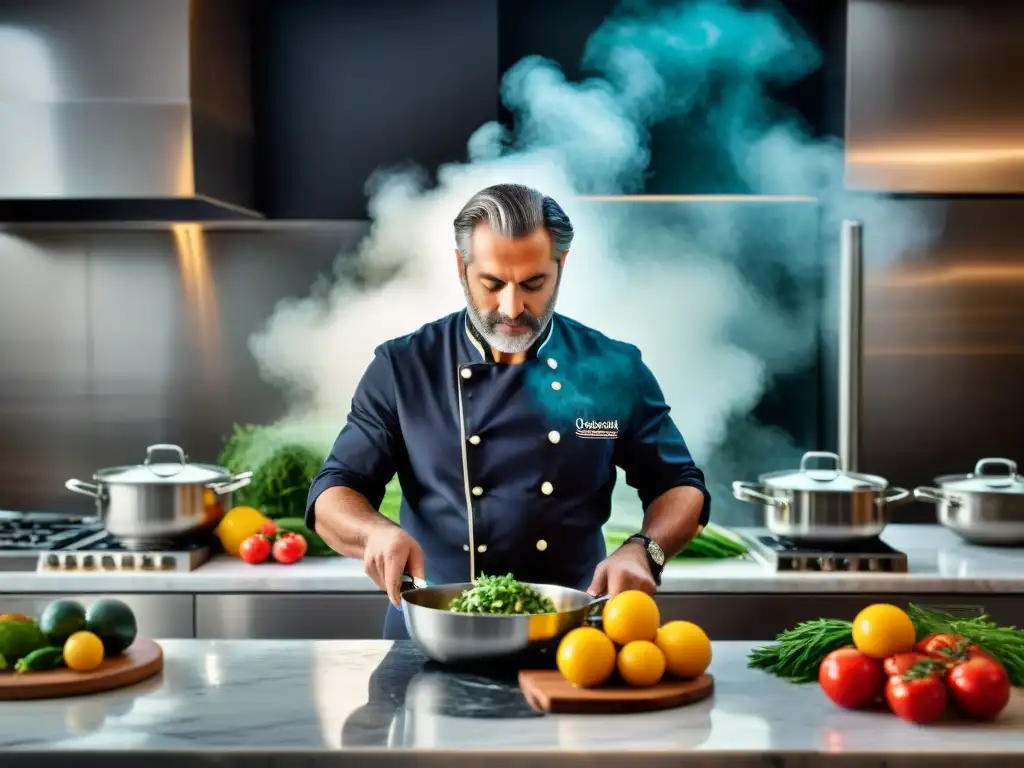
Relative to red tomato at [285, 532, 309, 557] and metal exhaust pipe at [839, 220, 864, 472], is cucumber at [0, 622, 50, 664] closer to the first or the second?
red tomato at [285, 532, 309, 557]

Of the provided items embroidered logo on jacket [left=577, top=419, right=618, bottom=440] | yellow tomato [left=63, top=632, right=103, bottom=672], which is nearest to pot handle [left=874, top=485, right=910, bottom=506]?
embroidered logo on jacket [left=577, top=419, right=618, bottom=440]

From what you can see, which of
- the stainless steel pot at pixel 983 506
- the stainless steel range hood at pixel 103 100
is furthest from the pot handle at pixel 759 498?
the stainless steel range hood at pixel 103 100

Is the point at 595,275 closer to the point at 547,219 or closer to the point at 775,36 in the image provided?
the point at 775,36

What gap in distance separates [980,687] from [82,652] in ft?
4.45

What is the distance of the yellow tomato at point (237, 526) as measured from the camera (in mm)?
3352

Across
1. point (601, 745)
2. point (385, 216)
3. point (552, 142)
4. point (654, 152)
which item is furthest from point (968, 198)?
point (601, 745)

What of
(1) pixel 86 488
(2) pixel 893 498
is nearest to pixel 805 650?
(2) pixel 893 498

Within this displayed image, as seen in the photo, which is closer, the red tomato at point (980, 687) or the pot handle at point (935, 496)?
the red tomato at point (980, 687)

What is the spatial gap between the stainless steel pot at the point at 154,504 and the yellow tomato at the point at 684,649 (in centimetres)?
182

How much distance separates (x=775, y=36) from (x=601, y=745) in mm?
2957

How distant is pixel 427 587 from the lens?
78.9 inches

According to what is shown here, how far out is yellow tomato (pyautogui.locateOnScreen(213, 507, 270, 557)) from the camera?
132 inches

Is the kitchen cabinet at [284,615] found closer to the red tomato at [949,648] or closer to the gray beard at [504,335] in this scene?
the gray beard at [504,335]

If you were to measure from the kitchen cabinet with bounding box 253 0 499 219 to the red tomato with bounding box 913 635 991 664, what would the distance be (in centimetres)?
236
